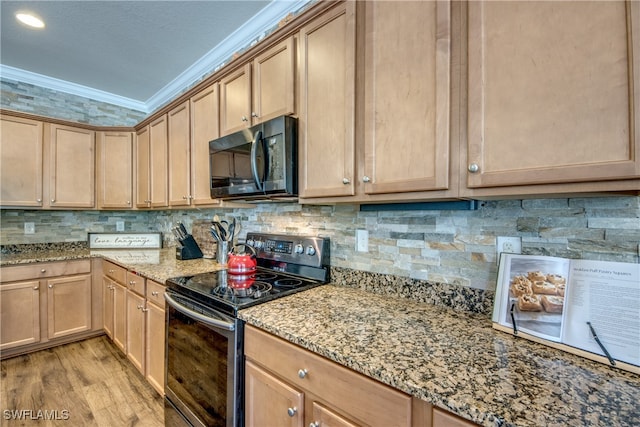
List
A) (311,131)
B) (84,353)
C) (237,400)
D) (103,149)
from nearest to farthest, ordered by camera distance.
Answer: (237,400) → (311,131) → (84,353) → (103,149)

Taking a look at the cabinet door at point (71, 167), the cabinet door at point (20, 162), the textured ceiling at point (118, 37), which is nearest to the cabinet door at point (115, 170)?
the cabinet door at point (71, 167)

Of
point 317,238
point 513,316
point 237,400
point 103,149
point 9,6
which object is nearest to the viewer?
point 513,316

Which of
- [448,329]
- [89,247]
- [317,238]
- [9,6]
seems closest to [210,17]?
[9,6]

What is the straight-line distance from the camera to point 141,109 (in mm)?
3807

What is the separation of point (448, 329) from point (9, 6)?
11.0ft

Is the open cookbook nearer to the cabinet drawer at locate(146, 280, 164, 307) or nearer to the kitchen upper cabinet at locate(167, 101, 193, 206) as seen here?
the cabinet drawer at locate(146, 280, 164, 307)

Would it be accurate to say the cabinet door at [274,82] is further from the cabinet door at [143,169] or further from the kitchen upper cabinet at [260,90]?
the cabinet door at [143,169]

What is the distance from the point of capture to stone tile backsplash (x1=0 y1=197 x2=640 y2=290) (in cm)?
94

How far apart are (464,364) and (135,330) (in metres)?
2.37

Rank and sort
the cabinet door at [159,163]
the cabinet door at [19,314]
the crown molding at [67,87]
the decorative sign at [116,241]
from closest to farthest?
the cabinet door at [19,314] < the cabinet door at [159,163] < the crown molding at [67,87] < the decorative sign at [116,241]

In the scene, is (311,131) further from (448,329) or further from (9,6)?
(9,6)

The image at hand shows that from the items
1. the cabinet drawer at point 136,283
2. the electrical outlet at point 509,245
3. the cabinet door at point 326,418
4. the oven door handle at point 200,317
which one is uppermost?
the electrical outlet at point 509,245

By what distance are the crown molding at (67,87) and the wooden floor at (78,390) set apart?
8.77 ft

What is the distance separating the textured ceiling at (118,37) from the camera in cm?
205
